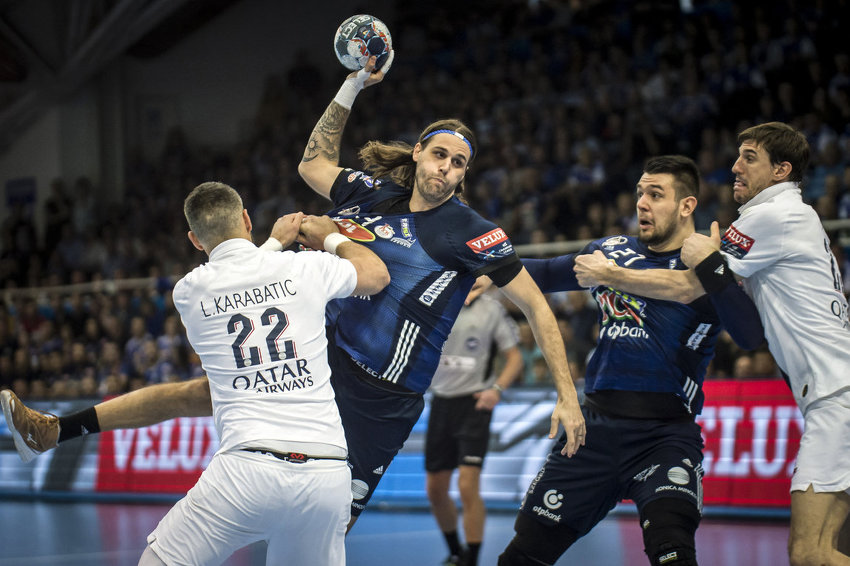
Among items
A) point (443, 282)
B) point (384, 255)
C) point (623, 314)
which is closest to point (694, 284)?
point (623, 314)

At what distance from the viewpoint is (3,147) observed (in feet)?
73.7

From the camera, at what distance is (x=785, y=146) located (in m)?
4.72

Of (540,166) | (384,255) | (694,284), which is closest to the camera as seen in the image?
(694,284)

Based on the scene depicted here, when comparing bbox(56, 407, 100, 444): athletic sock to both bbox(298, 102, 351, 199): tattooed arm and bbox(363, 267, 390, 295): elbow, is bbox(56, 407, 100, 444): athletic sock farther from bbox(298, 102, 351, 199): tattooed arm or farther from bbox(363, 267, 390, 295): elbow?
bbox(298, 102, 351, 199): tattooed arm

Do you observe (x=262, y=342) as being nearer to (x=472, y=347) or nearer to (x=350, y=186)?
(x=350, y=186)

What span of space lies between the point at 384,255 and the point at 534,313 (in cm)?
82

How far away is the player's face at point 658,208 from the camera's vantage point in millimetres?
4891

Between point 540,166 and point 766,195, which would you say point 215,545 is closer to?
point 766,195

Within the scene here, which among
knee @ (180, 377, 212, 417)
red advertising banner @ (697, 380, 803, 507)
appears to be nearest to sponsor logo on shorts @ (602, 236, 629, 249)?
knee @ (180, 377, 212, 417)

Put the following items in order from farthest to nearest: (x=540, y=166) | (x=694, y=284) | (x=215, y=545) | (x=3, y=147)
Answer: (x=3, y=147) < (x=540, y=166) < (x=694, y=284) < (x=215, y=545)

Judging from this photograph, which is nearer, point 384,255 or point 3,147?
point 384,255

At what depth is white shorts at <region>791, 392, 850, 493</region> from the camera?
4301 millimetres

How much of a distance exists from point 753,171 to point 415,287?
1.81 metres

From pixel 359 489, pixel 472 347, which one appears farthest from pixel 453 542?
pixel 359 489
